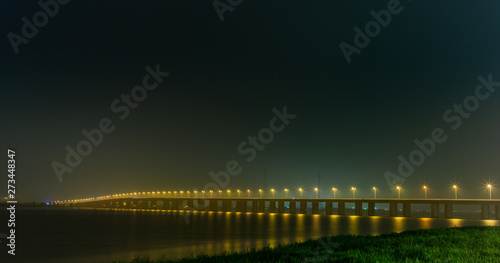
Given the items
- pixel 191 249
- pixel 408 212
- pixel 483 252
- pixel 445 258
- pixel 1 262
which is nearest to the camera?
pixel 445 258

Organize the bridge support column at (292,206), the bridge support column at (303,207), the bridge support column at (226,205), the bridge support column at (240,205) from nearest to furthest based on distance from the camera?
the bridge support column at (303,207), the bridge support column at (292,206), the bridge support column at (240,205), the bridge support column at (226,205)

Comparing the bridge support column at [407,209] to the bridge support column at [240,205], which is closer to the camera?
the bridge support column at [407,209]

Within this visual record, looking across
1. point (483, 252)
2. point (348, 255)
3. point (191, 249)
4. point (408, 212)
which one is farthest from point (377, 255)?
point (408, 212)

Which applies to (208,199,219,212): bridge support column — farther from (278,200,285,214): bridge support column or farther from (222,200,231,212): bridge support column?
(278,200,285,214): bridge support column

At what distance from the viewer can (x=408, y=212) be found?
13962 centimetres

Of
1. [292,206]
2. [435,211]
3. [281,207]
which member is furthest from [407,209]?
[281,207]

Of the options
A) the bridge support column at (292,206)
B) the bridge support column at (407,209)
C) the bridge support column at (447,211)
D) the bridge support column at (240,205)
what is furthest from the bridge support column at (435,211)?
the bridge support column at (240,205)

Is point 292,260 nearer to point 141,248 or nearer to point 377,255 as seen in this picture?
point 377,255

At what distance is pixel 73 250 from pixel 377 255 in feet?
92.2

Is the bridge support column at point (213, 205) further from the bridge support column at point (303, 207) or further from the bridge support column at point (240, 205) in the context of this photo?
the bridge support column at point (303, 207)

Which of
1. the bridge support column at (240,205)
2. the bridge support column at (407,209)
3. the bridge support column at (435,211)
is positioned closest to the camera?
the bridge support column at (435,211)

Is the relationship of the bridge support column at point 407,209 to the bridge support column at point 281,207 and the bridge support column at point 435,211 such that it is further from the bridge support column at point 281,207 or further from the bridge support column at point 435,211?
the bridge support column at point 281,207

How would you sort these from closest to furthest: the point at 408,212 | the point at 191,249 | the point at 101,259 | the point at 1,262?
the point at 1,262
the point at 101,259
the point at 191,249
the point at 408,212

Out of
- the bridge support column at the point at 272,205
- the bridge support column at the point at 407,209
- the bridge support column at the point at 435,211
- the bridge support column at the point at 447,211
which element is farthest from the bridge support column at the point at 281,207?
the bridge support column at the point at 447,211
